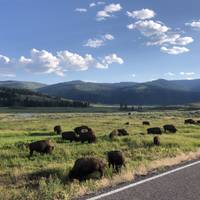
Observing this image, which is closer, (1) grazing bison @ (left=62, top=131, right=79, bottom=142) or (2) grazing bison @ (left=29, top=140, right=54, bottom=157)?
(2) grazing bison @ (left=29, top=140, right=54, bottom=157)

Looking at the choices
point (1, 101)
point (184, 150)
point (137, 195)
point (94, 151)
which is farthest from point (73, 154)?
point (1, 101)

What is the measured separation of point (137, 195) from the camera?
9.80 metres

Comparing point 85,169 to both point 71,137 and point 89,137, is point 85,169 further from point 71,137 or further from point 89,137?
point 71,137

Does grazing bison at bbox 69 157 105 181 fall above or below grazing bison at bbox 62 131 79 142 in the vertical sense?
above

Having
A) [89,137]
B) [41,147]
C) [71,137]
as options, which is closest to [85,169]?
[41,147]

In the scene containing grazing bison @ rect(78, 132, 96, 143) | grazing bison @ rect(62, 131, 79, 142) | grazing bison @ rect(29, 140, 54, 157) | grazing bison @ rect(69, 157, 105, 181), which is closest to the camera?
grazing bison @ rect(69, 157, 105, 181)

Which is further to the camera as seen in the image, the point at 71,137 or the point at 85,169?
the point at 71,137

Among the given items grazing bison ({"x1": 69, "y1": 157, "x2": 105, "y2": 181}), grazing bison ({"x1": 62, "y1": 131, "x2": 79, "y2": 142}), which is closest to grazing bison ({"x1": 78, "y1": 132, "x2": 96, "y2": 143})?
grazing bison ({"x1": 62, "y1": 131, "x2": 79, "y2": 142})

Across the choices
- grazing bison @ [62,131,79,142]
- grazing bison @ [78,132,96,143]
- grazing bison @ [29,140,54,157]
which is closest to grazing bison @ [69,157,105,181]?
grazing bison @ [29,140,54,157]

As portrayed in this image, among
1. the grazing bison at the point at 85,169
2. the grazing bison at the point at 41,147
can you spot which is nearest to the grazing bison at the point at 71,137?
the grazing bison at the point at 41,147

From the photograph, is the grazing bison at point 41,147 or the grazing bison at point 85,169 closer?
the grazing bison at point 85,169

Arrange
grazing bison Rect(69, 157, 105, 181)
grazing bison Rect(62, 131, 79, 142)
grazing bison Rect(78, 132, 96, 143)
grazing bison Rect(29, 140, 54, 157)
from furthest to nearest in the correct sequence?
grazing bison Rect(62, 131, 79, 142) → grazing bison Rect(78, 132, 96, 143) → grazing bison Rect(29, 140, 54, 157) → grazing bison Rect(69, 157, 105, 181)

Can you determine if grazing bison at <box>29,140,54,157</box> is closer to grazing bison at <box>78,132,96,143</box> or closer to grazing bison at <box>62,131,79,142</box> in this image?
grazing bison at <box>78,132,96,143</box>

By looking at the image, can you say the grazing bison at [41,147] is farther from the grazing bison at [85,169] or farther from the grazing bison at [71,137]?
the grazing bison at [85,169]
